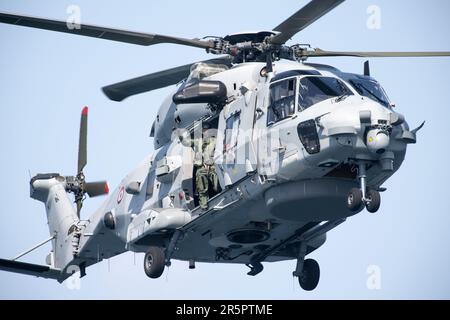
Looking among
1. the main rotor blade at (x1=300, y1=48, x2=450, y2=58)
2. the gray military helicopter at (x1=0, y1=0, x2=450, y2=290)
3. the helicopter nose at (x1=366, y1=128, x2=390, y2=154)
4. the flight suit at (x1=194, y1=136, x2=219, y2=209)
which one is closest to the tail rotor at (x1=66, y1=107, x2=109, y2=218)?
the gray military helicopter at (x1=0, y1=0, x2=450, y2=290)

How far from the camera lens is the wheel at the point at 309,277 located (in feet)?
85.4

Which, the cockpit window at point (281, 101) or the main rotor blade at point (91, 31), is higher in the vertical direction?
the main rotor blade at point (91, 31)

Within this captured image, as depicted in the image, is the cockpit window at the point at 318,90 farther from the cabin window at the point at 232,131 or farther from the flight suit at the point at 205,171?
the flight suit at the point at 205,171

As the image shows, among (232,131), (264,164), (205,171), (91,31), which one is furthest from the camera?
(205,171)

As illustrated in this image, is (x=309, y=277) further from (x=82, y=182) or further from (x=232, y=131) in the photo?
(x=82, y=182)

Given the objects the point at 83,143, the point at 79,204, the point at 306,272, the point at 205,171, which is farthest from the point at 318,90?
the point at 79,204

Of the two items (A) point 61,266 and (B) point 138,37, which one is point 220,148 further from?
(A) point 61,266

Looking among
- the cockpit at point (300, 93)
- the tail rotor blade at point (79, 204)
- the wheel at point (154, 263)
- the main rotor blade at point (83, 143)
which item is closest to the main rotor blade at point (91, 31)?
the cockpit at point (300, 93)

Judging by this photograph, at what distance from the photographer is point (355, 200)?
21750 millimetres

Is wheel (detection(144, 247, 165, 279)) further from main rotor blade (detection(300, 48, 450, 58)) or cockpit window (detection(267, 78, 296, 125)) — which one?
main rotor blade (detection(300, 48, 450, 58))

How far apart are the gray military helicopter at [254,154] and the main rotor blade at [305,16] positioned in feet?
0.09

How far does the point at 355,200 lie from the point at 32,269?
34.4 ft

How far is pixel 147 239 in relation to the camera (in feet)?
84.7
